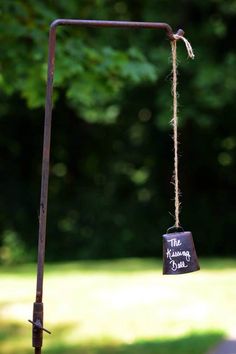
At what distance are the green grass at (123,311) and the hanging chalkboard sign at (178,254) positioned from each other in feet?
12.1

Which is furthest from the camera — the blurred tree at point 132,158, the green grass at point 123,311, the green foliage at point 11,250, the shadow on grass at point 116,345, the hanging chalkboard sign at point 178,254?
the green foliage at point 11,250

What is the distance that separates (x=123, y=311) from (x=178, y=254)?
5.87m

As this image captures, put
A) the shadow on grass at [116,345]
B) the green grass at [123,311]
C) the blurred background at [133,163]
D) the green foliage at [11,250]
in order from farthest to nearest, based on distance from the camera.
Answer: the green foliage at [11,250], the blurred background at [133,163], the green grass at [123,311], the shadow on grass at [116,345]

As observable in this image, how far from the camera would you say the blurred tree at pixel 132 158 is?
1580 centimetres

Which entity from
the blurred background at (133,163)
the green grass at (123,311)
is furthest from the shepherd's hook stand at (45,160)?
the blurred background at (133,163)

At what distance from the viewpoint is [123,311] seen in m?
9.24

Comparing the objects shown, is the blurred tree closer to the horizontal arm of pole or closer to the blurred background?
the blurred background

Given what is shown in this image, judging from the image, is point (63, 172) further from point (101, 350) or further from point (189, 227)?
point (101, 350)

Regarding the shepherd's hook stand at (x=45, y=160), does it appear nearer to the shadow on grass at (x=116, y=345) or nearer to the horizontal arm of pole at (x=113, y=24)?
the horizontal arm of pole at (x=113, y=24)

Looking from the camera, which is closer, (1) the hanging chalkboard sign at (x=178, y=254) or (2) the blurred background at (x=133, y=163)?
(1) the hanging chalkboard sign at (x=178, y=254)

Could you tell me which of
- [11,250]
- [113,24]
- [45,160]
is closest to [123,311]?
[45,160]

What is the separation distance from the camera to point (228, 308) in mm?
9195

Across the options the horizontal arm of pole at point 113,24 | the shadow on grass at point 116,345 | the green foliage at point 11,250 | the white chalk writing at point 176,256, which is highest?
the horizontal arm of pole at point 113,24

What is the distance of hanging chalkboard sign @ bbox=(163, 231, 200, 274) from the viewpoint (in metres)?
3.49
